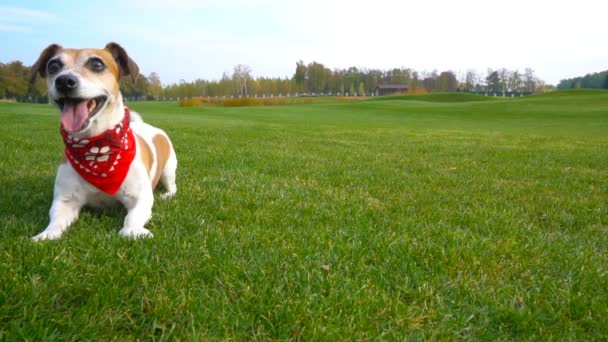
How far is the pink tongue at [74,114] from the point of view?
3310 millimetres

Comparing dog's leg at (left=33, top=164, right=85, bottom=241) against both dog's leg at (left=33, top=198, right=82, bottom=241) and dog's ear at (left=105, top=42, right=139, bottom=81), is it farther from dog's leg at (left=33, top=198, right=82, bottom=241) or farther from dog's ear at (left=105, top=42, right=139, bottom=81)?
dog's ear at (left=105, top=42, right=139, bottom=81)

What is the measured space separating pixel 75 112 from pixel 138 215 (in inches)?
38.6

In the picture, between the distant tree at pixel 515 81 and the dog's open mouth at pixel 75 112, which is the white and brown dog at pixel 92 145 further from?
the distant tree at pixel 515 81

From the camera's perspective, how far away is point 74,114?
3348 millimetres

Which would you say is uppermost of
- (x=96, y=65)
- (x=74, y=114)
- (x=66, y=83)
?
(x=96, y=65)

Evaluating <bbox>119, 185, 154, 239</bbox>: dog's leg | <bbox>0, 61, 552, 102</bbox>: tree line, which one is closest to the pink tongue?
<bbox>119, 185, 154, 239</bbox>: dog's leg

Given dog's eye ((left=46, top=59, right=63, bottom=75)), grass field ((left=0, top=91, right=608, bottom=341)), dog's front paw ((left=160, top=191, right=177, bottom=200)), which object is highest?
dog's eye ((left=46, top=59, right=63, bottom=75))

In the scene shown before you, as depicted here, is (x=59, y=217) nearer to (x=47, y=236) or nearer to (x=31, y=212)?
(x=47, y=236)

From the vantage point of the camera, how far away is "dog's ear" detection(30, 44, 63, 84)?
3.83m

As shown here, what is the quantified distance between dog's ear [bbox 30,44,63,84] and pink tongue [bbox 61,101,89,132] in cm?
82

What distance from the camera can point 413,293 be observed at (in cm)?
262

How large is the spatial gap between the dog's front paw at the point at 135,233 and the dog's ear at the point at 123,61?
5.79 ft

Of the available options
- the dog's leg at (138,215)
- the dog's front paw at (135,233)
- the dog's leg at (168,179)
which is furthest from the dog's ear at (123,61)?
the dog's front paw at (135,233)

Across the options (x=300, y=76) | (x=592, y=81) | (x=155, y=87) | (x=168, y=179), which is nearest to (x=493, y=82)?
(x=592, y=81)
